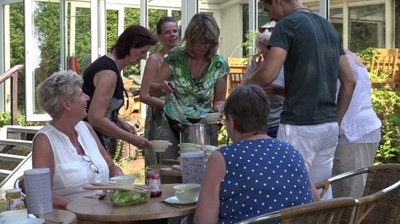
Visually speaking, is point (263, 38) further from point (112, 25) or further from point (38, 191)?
point (112, 25)

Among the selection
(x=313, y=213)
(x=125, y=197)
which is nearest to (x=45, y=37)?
(x=125, y=197)

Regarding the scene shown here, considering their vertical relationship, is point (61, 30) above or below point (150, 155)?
above

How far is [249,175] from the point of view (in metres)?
2.34

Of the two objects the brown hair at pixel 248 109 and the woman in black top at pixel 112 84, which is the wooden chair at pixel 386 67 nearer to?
the woman in black top at pixel 112 84

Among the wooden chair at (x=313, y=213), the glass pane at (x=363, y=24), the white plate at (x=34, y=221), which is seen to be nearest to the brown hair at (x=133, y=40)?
the white plate at (x=34, y=221)

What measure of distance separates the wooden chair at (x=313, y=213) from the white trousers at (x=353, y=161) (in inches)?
46.8

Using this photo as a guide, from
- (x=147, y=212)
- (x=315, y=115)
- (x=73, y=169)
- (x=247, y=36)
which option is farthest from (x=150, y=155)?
(x=247, y=36)

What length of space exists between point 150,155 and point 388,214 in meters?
1.65

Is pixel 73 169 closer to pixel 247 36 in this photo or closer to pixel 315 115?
pixel 315 115

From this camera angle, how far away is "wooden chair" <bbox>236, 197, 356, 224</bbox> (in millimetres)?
2148

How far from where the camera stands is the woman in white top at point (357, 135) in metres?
3.47

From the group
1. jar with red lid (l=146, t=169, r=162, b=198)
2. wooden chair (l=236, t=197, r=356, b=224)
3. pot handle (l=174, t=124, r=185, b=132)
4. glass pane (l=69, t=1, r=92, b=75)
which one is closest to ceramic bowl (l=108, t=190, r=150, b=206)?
jar with red lid (l=146, t=169, r=162, b=198)

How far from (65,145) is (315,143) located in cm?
123

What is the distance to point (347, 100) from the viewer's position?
3391mm
